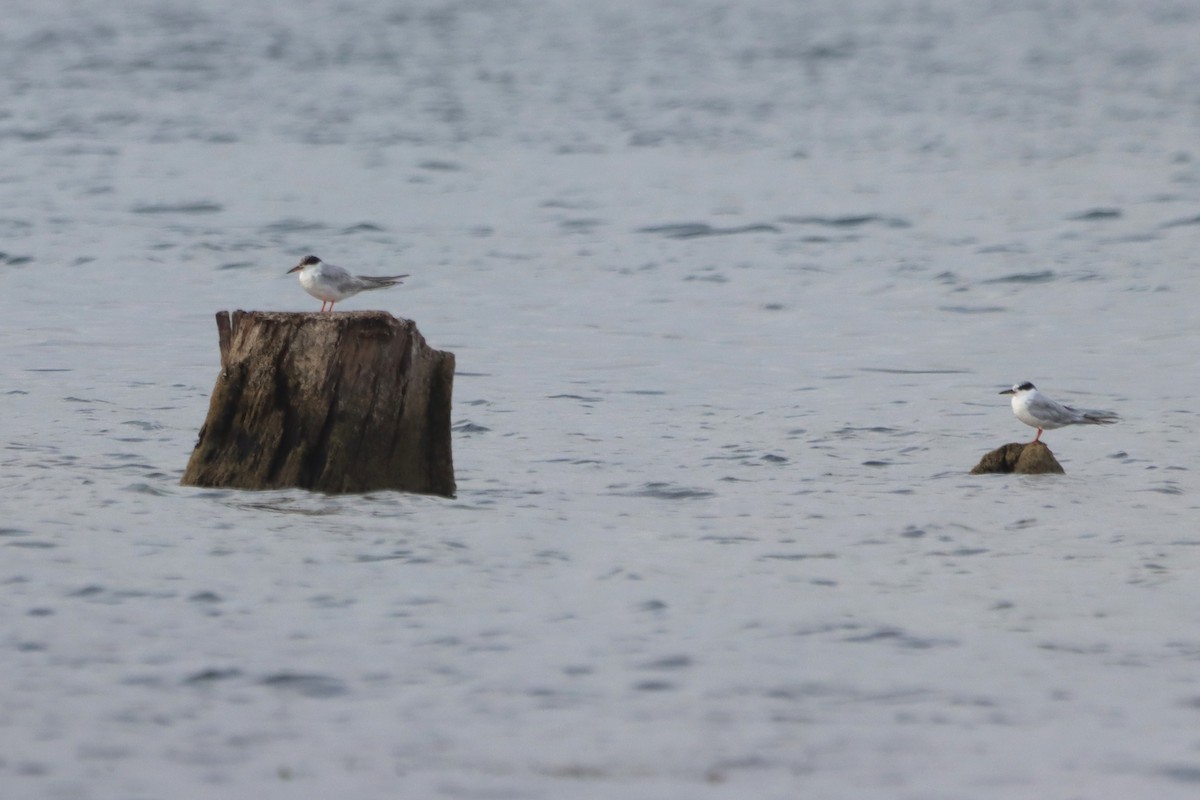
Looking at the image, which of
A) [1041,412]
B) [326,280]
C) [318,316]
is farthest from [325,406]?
[1041,412]

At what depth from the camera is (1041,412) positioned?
1317cm

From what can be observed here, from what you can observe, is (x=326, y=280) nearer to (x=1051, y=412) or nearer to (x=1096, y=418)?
(x=1051, y=412)

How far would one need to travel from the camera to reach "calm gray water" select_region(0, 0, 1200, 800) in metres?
7.03

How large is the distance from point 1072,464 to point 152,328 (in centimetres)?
1075

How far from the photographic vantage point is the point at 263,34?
57594mm

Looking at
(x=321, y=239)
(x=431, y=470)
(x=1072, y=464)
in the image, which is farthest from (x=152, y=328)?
(x=1072, y=464)

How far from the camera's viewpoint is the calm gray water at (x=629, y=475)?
7.03 m

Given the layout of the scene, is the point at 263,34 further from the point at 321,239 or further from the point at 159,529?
the point at 159,529

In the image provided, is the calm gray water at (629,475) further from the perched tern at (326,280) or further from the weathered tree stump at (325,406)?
the perched tern at (326,280)

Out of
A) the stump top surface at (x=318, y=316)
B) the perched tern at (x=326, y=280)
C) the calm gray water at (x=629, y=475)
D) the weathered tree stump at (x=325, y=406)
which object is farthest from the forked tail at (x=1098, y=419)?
the stump top surface at (x=318, y=316)

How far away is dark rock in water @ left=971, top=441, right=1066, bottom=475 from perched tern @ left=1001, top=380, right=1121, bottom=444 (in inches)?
31.5

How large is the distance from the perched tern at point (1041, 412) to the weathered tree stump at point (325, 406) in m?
Result: 4.61

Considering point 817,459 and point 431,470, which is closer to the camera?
point 431,470

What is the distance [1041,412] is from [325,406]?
561 centimetres
